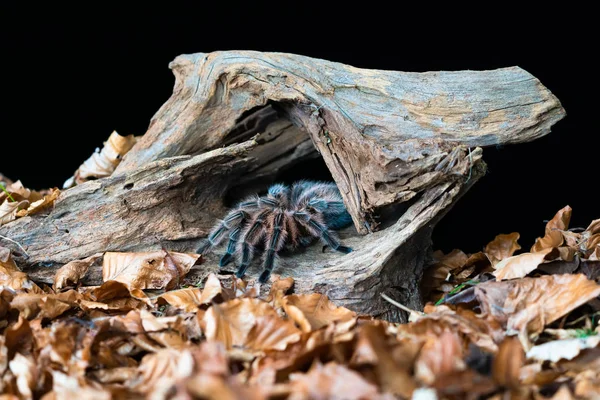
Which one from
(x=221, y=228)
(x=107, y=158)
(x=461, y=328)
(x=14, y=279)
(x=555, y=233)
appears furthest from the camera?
(x=107, y=158)

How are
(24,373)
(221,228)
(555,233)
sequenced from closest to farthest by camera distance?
(24,373), (555,233), (221,228)

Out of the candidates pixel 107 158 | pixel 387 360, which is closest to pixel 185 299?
pixel 387 360

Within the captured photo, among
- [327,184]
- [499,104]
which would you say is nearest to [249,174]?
[327,184]

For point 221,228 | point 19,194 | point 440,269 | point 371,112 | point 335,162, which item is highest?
point 371,112

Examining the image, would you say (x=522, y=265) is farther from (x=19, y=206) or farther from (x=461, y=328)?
(x=19, y=206)

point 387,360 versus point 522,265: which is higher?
point 387,360

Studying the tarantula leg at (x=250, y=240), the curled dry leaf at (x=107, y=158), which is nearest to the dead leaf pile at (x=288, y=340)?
the tarantula leg at (x=250, y=240)

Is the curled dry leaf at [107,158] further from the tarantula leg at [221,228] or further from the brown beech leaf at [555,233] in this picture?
the brown beech leaf at [555,233]
